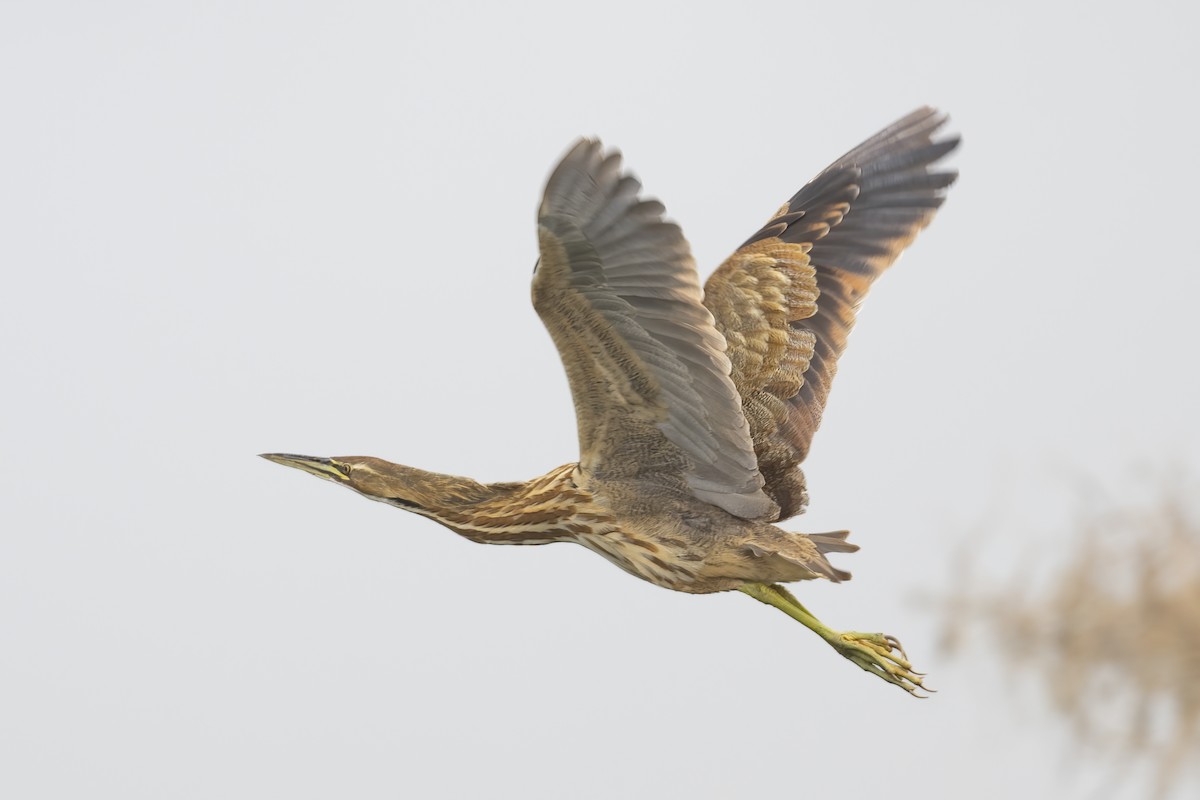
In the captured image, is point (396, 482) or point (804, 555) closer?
point (804, 555)

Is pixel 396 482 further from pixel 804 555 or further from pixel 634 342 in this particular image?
pixel 804 555

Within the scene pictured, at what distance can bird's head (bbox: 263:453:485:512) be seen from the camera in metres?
4.45

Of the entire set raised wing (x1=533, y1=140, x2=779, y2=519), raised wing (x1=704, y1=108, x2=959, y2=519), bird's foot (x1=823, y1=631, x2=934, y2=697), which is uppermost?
raised wing (x1=704, y1=108, x2=959, y2=519)

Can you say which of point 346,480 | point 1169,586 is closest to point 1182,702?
point 1169,586

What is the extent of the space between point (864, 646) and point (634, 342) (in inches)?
48.9

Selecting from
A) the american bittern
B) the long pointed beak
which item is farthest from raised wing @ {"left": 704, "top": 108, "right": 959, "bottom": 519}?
the long pointed beak

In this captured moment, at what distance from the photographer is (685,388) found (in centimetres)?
404

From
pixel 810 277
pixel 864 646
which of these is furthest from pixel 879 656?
pixel 810 277

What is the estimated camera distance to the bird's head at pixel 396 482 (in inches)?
175

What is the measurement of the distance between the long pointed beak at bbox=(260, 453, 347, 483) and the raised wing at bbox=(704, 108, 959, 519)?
A: 1082 millimetres

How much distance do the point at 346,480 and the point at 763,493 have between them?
1109 mm

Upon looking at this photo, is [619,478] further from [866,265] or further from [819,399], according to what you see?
[866,265]

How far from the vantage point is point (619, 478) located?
429 cm

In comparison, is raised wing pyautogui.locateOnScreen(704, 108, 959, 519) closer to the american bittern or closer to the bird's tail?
the american bittern
